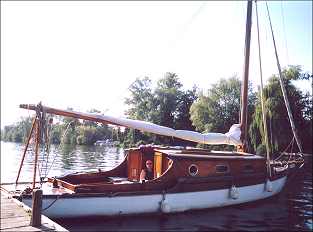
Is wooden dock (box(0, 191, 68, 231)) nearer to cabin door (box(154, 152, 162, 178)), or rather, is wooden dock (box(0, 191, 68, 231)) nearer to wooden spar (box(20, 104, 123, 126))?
wooden spar (box(20, 104, 123, 126))

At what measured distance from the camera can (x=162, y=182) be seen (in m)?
14.7

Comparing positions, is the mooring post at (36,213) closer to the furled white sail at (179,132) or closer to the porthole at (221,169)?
the furled white sail at (179,132)

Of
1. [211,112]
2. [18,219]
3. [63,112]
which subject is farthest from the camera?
[211,112]

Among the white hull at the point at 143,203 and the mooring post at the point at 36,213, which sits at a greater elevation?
the mooring post at the point at 36,213

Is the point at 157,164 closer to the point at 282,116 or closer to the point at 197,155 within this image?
the point at 197,155

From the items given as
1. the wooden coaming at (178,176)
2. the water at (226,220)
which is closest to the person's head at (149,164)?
the wooden coaming at (178,176)

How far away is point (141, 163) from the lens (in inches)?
658

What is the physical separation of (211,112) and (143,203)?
39102 mm

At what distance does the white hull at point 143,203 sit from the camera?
12703 mm

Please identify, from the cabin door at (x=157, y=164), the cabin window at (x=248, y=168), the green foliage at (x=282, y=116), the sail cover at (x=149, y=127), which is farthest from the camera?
the green foliage at (x=282, y=116)

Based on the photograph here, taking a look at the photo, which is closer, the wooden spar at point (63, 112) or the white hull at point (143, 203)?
the wooden spar at point (63, 112)

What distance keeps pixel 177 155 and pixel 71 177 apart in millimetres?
4420

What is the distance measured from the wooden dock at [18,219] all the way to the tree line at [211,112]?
19.7ft

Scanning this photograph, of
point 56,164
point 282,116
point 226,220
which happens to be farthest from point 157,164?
point 282,116
